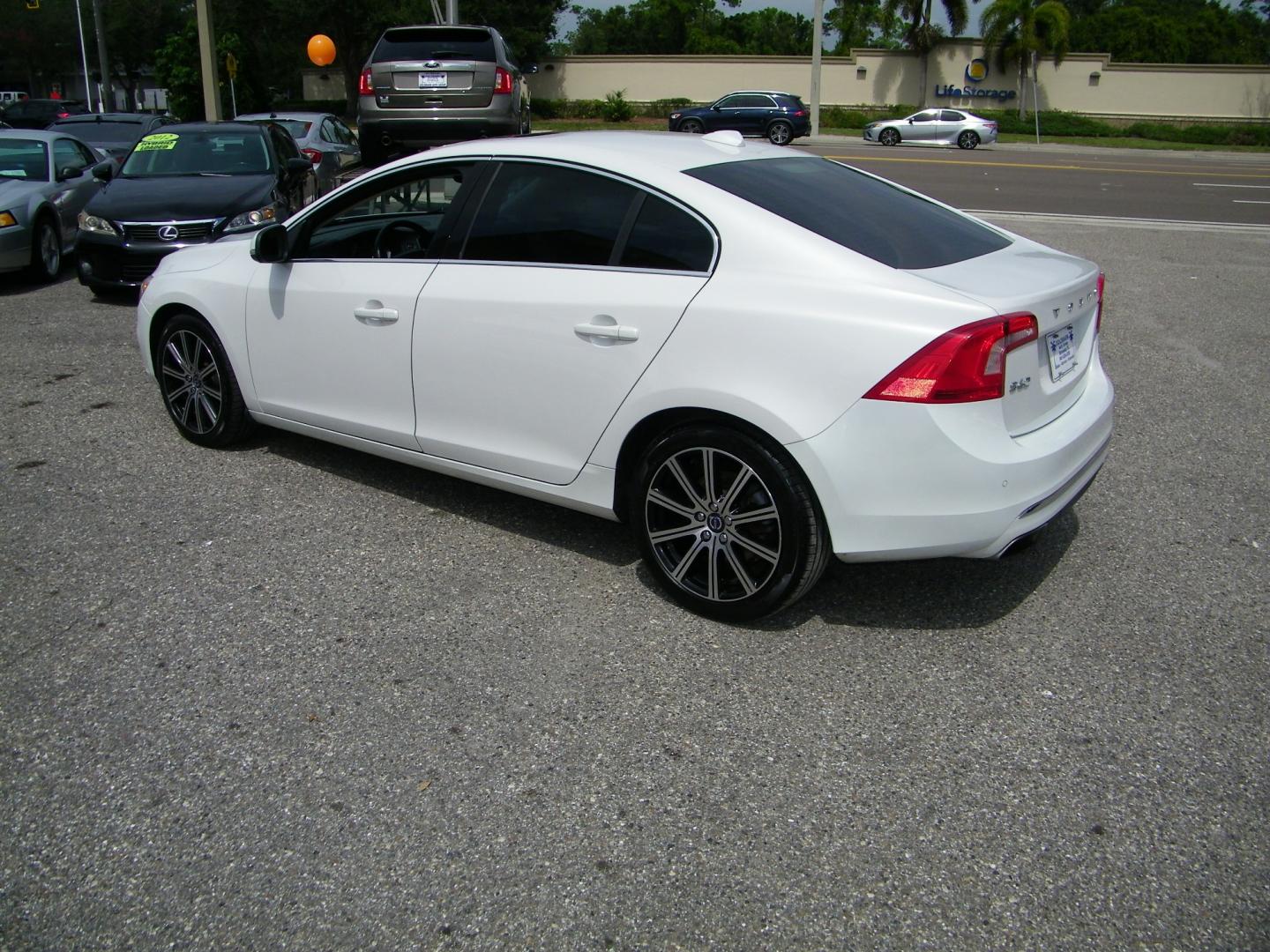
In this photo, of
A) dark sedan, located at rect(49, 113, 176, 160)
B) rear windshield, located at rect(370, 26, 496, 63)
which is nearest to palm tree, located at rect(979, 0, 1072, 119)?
dark sedan, located at rect(49, 113, 176, 160)

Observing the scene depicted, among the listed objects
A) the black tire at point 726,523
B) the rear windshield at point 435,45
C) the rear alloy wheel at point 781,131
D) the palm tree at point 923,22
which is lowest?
the black tire at point 726,523

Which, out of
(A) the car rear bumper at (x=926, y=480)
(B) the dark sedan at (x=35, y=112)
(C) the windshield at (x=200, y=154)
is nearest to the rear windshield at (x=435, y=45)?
(C) the windshield at (x=200, y=154)

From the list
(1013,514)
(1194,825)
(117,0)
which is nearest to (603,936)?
(1194,825)

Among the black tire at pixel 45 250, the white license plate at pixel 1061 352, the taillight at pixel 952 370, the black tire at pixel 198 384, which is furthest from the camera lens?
the black tire at pixel 45 250

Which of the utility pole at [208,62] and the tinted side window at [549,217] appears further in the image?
the utility pole at [208,62]

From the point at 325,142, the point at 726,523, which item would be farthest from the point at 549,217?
the point at 325,142

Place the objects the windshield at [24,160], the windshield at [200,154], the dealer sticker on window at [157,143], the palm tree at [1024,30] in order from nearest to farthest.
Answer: the windshield at [200,154] → the dealer sticker on window at [157,143] → the windshield at [24,160] → the palm tree at [1024,30]

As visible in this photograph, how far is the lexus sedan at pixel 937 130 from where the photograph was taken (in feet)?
127

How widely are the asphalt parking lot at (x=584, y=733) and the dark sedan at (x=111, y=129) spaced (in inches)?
527

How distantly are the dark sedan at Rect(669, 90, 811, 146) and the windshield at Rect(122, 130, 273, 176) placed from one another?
2643 centimetres

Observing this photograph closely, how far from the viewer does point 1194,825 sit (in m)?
2.86

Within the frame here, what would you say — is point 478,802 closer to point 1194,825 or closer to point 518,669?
point 518,669

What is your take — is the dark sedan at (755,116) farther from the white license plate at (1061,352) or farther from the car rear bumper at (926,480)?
the car rear bumper at (926,480)

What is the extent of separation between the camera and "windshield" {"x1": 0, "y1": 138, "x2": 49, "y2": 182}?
11188 mm
